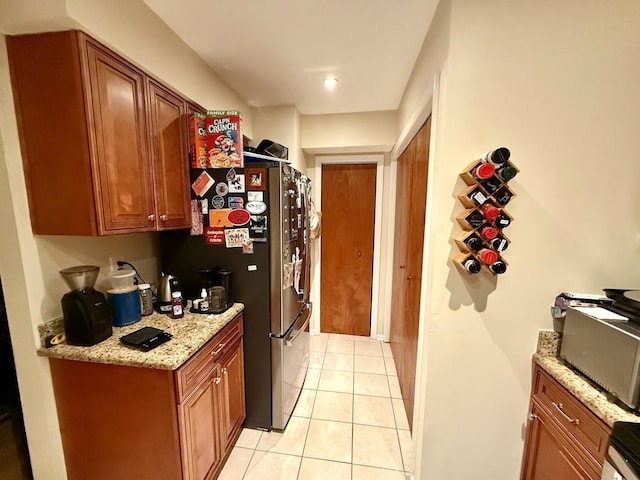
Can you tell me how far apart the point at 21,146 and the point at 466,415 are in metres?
2.38

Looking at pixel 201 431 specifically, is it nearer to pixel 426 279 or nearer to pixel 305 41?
pixel 426 279

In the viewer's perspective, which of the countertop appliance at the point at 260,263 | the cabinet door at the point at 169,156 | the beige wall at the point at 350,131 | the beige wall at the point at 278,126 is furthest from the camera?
the beige wall at the point at 350,131

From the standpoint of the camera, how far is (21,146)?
42.1 inches

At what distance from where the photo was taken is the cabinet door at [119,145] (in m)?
1.07

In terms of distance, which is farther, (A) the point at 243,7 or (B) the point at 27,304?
(A) the point at 243,7

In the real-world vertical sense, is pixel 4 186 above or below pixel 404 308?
above

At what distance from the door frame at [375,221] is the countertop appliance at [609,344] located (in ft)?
6.36

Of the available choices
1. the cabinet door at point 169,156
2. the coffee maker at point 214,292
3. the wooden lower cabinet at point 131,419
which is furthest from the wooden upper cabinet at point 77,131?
the wooden lower cabinet at point 131,419

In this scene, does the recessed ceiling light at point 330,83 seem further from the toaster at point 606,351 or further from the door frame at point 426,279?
the toaster at point 606,351

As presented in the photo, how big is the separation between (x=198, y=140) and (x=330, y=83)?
113 centimetres

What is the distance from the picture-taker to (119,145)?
3.84 ft

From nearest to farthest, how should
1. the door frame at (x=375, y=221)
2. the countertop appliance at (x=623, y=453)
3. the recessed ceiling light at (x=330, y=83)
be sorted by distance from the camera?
the countertop appliance at (x=623, y=453) → the recessed ceiling light at (x=330, y=83) → the door frame at (x=375, y=221)

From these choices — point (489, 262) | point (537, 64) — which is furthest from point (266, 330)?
point (537, 64)

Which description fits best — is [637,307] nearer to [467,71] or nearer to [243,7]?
[467,71]
